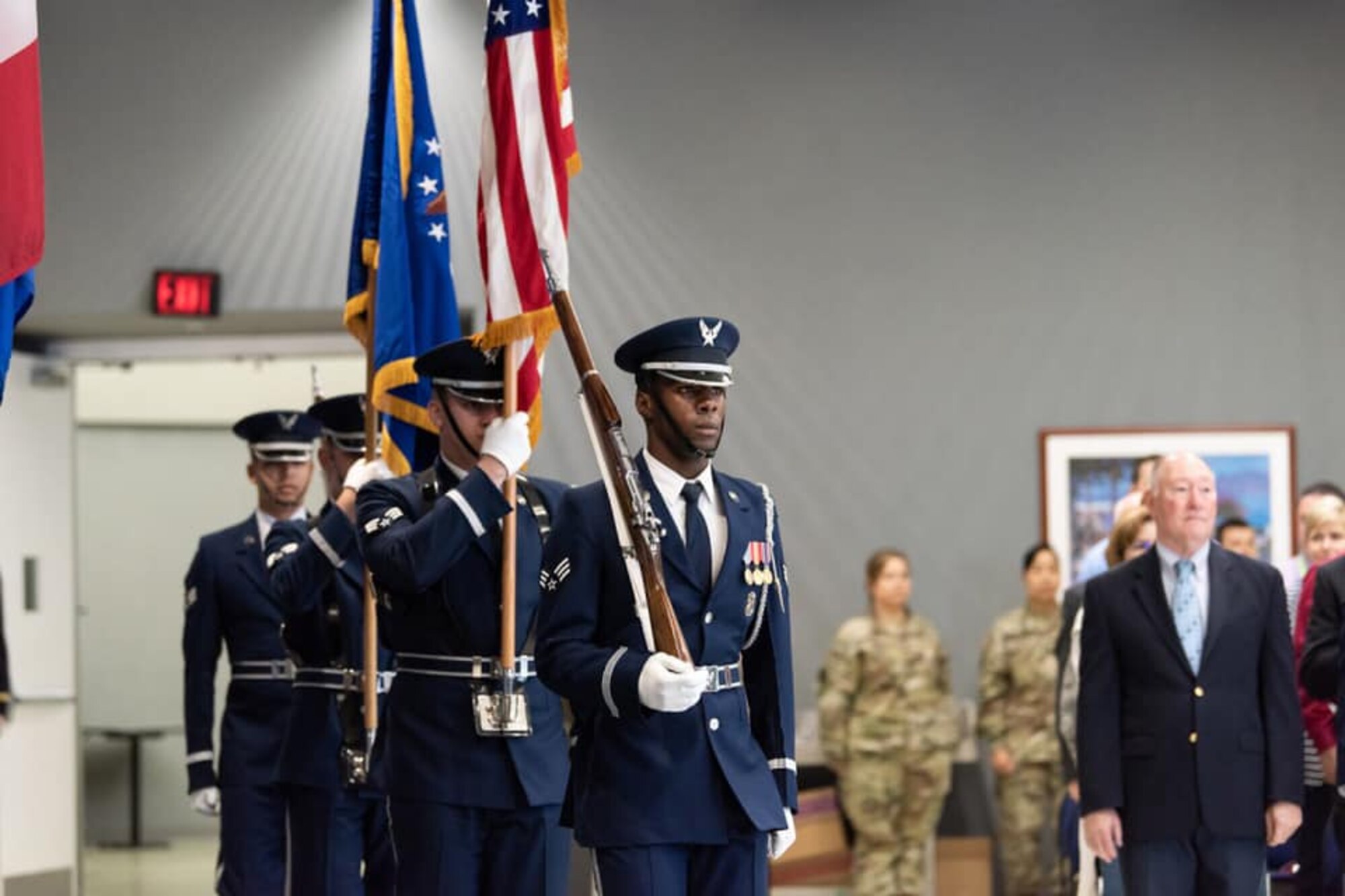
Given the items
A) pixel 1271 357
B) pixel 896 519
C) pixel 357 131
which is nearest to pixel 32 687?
pixel 357 131

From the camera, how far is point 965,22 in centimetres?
1030

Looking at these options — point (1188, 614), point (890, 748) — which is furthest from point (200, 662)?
point (890, 748)

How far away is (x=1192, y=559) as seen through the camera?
18.7ft

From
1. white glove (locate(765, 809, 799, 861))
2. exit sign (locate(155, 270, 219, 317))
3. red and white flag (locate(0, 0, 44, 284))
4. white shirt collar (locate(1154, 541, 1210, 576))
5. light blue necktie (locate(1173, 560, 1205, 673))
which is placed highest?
exit sign (locate(155, 270, 219, 317))

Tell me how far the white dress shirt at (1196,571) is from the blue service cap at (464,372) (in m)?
1.84

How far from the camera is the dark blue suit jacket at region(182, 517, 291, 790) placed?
6.64m

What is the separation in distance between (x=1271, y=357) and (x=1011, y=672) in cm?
193

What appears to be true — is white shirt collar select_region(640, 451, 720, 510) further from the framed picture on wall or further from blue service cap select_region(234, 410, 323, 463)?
the framed picture on wall

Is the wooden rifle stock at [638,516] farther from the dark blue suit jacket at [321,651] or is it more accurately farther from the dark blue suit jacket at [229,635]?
the dark blue suit jacket at [229,635]

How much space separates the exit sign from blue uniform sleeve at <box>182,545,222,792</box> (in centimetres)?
351

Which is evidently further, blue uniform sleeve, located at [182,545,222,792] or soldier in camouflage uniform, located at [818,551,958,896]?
soldier in camouflage uniform, located at [818,551,958,896]

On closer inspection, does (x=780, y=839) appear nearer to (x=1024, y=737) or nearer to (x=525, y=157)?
A: (x=525, y=157)

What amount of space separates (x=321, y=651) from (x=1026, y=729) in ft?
14.3

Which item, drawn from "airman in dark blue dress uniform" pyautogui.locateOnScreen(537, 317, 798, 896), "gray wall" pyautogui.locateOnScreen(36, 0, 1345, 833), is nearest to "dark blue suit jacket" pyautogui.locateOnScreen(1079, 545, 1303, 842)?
"airman in dark blue dress uniform" pyautogui.locateOnScreen(537, 317, 798, 896)
